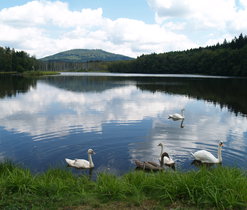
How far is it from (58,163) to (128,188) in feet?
20.7

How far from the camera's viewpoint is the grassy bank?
7.16 m

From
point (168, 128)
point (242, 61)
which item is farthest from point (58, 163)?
point (242, 61)

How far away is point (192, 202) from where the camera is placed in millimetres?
7195

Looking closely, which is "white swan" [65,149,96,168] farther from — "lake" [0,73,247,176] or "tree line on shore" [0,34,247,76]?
"tree line on shore" [0,34,247,76]

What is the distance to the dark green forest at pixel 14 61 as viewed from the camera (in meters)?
148

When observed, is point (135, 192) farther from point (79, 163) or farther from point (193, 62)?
point (193, 62)

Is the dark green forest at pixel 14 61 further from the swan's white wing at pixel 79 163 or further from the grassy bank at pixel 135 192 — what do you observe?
the grassy bank at pixel 135 192

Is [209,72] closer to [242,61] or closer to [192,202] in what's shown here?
[242,61]

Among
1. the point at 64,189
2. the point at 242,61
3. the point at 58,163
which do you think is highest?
the point at 242,61

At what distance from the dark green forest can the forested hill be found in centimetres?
7352

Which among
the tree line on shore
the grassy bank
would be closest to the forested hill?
the tree line on shore

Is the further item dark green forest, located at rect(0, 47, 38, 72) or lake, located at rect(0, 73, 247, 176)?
dark green forest, located at rect(0, 47, 38, 72)

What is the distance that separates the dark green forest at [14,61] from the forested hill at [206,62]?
7352cm

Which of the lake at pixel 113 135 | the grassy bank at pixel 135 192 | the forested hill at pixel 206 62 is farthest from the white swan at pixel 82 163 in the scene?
the forested hill at pixel 206 62
